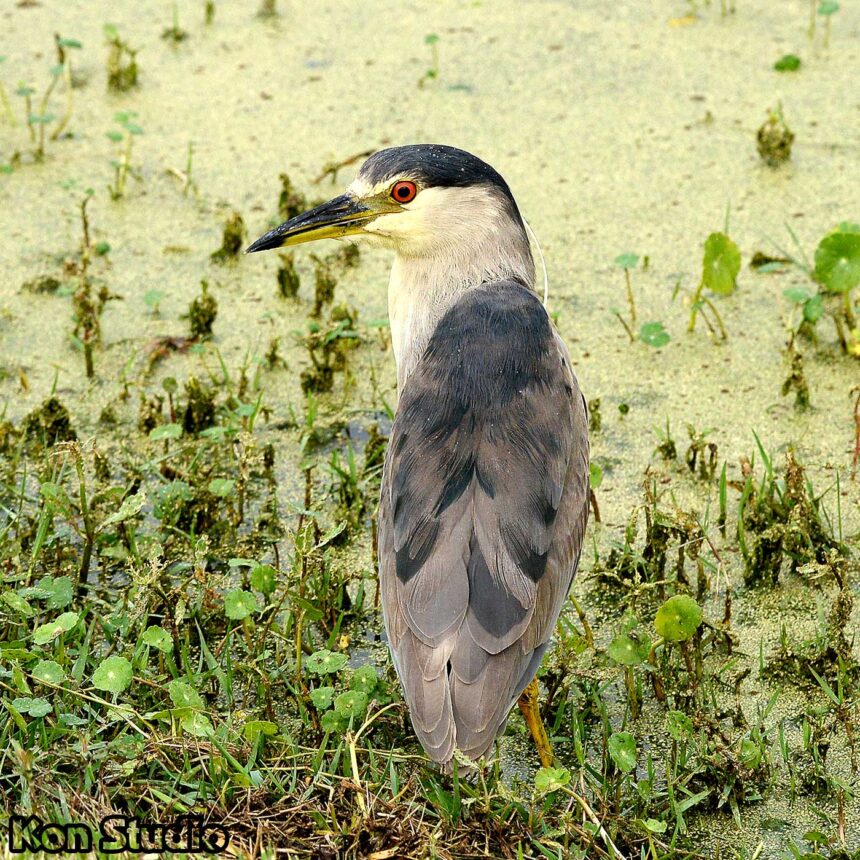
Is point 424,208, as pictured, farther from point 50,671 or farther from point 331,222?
point 50,671

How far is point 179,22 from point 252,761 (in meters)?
4.37

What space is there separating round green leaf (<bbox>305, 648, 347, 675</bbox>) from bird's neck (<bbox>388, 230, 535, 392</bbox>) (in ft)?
2.66

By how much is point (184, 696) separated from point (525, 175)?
9.77 feet

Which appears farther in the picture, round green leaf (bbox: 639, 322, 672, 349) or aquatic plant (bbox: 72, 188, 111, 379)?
aquatic plant (bbox: 72, 188, 111, 379)

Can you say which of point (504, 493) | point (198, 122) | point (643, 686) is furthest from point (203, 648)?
point (198, 122)

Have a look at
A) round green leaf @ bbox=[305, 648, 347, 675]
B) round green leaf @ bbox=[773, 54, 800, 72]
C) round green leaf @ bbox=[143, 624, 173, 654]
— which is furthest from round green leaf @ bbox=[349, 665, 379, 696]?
round green leaf @ bbox=[773, 54, 800, 72]

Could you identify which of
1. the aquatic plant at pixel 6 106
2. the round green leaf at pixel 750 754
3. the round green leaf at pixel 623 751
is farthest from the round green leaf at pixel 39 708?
the aquatic plant at pixel 6 106

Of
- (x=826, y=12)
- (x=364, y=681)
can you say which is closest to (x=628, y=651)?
(x=364, y=681)

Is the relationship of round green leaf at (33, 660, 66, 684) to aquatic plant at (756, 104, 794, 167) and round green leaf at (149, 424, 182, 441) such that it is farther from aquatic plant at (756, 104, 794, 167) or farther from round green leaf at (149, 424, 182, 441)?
aquatic plant at (756, 104, 794, 167)

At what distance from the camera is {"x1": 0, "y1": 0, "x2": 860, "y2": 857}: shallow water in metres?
4.16

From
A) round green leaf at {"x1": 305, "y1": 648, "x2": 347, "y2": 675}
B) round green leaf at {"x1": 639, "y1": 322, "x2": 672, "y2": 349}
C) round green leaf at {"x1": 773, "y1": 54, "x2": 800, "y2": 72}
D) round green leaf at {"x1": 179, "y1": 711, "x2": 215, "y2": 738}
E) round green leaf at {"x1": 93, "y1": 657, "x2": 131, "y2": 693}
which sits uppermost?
round green leaf at {"x1": 773, "y1": 54, "x2": 800, "y2": 72}

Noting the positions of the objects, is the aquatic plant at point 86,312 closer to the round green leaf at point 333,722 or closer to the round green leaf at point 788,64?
the round green leaf at point 333,722

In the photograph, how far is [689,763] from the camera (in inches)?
117

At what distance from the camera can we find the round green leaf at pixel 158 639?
2.99m
